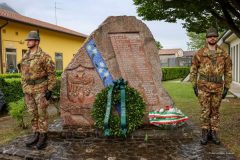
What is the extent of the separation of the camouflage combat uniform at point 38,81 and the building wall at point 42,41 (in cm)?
976

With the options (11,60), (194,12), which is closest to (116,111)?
(194,12)

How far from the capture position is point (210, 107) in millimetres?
5512

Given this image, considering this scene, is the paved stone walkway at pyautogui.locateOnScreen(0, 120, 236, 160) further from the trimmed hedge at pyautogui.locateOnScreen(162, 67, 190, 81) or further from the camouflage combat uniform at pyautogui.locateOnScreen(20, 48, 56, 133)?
the trimmed hedge at pyautogui.locateOnScreen(162, 67, 190, 81)

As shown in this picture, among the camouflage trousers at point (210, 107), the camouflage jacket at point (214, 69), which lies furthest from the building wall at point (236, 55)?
the camouflage trousers at point (210, 107)

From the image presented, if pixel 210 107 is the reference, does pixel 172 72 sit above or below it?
above

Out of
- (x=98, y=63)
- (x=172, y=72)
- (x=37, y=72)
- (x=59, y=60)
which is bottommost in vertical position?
(x=172, y=72)

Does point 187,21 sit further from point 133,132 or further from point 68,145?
point 68,145

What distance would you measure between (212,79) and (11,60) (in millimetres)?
12065

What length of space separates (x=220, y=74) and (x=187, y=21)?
628 cm

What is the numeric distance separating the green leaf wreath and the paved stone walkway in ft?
0.58

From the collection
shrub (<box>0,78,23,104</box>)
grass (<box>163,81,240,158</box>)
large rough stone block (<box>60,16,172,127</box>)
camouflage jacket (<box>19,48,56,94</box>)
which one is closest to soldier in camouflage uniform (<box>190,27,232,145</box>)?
grass (<box>163,81,240,158</box>)

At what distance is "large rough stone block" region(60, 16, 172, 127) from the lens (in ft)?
20.9

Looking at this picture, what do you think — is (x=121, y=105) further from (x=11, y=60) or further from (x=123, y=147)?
(x=11, y=60)

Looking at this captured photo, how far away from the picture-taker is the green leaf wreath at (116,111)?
5867 mm
